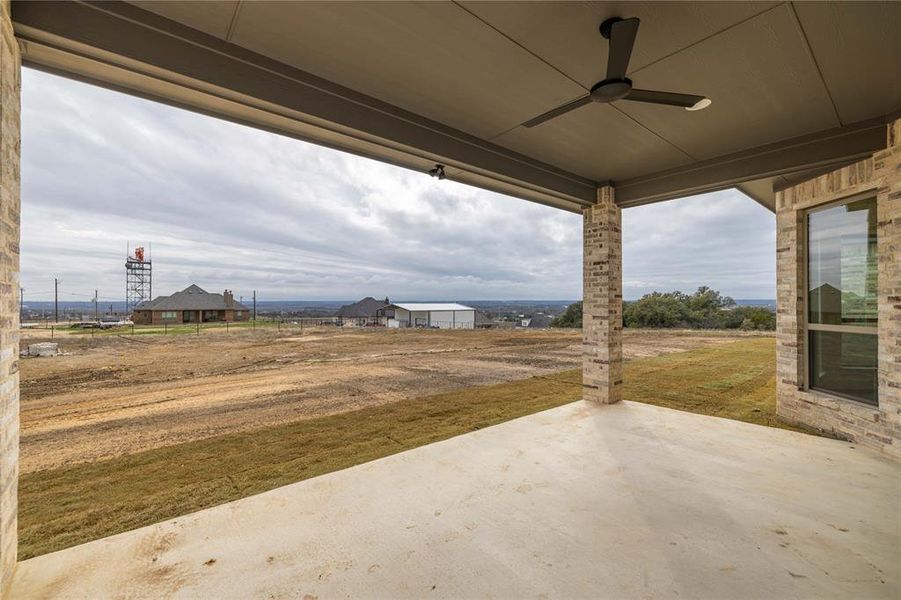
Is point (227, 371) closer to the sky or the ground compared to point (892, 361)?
closer to the ground

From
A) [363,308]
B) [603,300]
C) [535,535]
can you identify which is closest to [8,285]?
[535,535]

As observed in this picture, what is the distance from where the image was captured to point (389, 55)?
2.23 metres

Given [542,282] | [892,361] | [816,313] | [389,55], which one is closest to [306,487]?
[389,55]

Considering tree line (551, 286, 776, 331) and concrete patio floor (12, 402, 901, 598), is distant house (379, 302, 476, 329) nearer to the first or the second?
tree line (551, 286, 776, 331)

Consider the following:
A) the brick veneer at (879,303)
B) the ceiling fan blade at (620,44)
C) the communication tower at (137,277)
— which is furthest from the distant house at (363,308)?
the ceiling fan blade at (620,44)

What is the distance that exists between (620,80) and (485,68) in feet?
2.87

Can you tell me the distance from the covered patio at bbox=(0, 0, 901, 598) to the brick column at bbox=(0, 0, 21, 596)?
0.07 feet

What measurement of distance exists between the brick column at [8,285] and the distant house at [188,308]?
1564 inches

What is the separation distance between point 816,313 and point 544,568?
4.73 metres

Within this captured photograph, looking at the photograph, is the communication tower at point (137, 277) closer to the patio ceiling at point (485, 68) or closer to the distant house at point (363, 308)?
the distant house at point (363, 308)

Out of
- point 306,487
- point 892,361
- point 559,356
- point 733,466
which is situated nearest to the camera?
point 306,487

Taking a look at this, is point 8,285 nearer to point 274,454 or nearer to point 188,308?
point 274,454

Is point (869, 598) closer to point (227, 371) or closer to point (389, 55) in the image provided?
point (389, 55)

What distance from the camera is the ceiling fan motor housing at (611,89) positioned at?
204 centimetres
